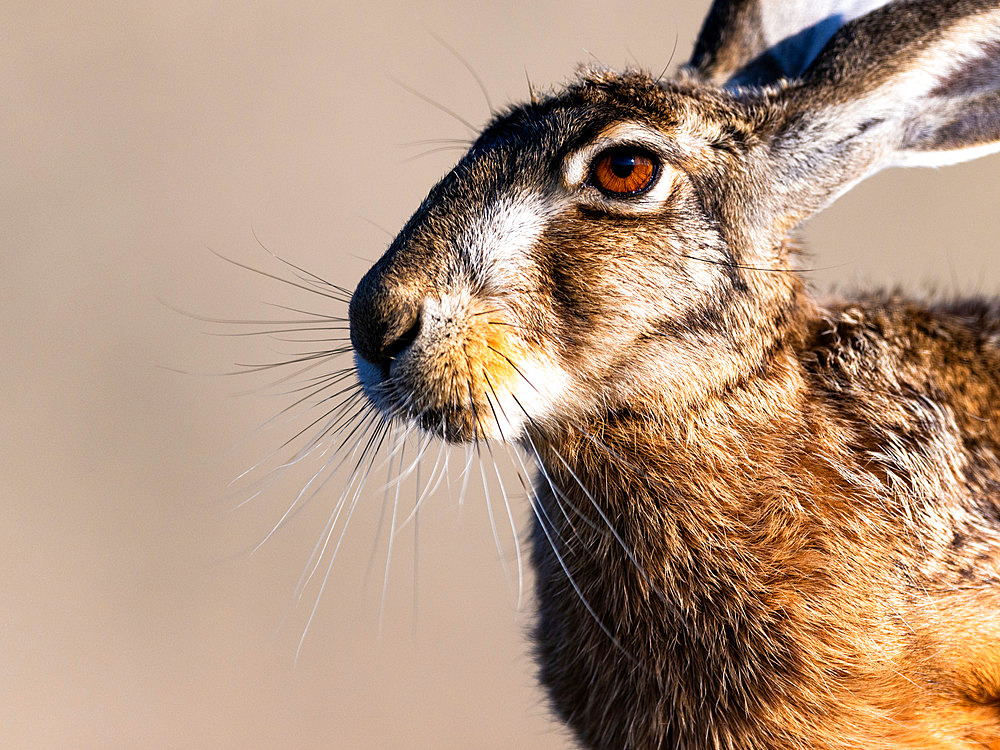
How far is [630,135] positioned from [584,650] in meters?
0.51

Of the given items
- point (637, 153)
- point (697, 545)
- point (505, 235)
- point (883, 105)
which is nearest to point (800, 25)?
point (883, 105)

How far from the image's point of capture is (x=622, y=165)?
2.67ft

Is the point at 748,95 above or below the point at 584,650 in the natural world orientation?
above

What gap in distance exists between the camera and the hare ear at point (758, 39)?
1053 millimetres

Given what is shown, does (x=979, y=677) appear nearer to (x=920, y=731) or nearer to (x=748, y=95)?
(x=920, y=731)

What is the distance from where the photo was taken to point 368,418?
0.88 m

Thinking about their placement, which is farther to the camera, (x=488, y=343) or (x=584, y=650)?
(x=584, y=650)

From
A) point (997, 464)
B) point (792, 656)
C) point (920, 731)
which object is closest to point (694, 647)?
point (792, 656)

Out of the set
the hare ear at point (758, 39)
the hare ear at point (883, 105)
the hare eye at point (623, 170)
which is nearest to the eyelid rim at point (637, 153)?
the hare eye at point (623, 170)

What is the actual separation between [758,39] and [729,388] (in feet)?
1.60

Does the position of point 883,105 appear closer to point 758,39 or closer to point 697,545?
point 758,39

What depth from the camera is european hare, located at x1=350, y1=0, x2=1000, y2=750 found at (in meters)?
0.79

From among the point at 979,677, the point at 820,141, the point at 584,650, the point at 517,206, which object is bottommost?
the point at 584,650

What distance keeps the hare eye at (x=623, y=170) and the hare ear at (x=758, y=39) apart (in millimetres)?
321
